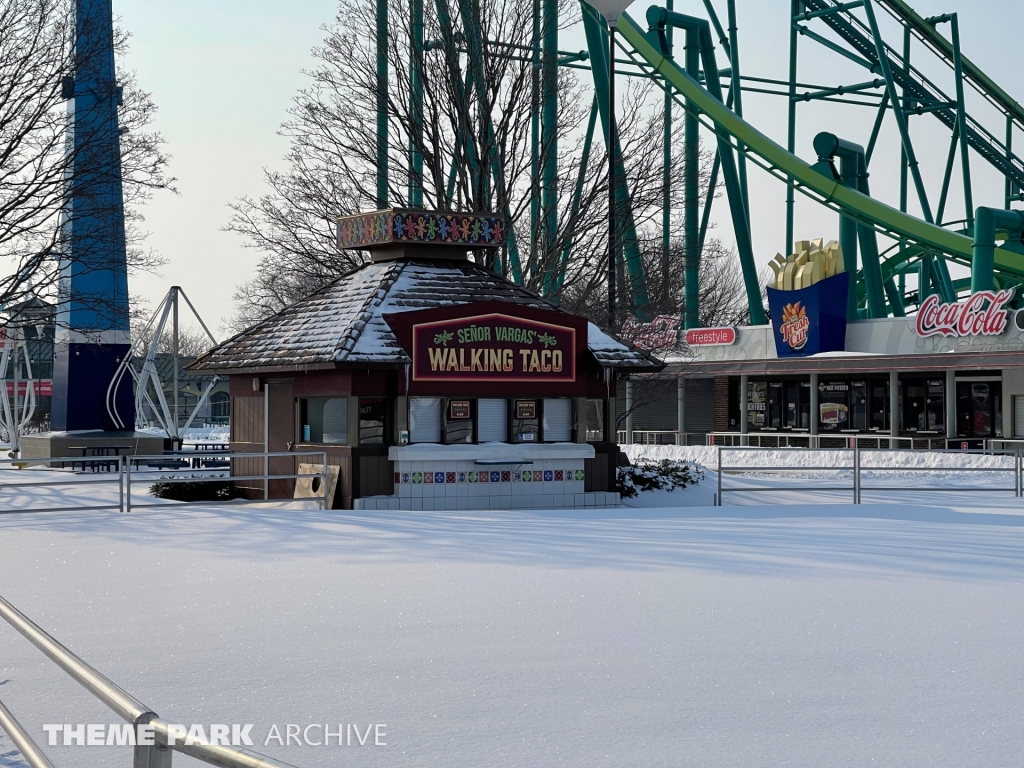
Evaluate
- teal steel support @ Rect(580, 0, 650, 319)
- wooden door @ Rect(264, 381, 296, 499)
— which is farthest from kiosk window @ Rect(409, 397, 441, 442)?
teal steel support @ Rect(580, 0, 650, 319)

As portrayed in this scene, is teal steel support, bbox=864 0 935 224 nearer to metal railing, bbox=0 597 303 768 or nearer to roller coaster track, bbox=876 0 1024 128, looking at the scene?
roller coaster track, bbox=876 0 1024 128

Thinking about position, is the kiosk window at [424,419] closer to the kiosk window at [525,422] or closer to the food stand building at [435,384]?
the food stand building at [435,384]

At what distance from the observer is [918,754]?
233 inches

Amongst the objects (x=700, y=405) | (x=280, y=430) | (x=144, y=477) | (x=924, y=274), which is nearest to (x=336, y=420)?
(x=280, y=430)

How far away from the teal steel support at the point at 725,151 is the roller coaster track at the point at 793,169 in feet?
2.03

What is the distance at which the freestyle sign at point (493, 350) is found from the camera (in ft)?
67.0

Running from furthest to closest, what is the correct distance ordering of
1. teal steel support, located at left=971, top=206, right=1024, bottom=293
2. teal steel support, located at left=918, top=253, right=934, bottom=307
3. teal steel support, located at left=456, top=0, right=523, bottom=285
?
teal steel support, located at left=918, top=253, right=934, bottom=307
teal steel support, located at left=971, top=206, right=1024, bottom=293
teal steel support, located at left=456, top=0, right=523, bottom=285

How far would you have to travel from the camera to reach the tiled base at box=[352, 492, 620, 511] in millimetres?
20219

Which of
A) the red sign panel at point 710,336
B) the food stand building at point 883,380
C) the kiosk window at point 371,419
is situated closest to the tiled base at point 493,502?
the kiosk window at point 371,419

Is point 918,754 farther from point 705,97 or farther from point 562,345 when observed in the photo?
point 705,97

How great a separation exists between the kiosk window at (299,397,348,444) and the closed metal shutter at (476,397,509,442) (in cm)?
214

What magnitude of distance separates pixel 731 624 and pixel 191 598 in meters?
4.28

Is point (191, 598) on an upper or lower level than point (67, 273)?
lower

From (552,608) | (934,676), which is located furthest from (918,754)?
(552,608)
